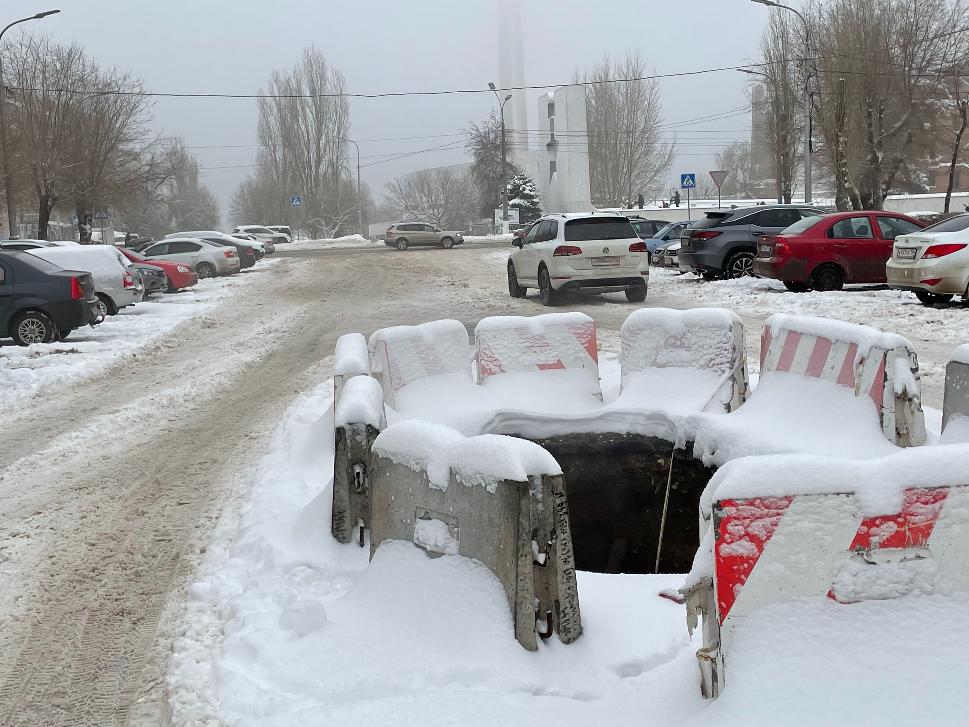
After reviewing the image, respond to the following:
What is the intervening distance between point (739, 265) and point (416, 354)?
14.9 meters

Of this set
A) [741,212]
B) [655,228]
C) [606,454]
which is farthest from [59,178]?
[606,454]

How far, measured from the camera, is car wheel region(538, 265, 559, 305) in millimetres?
18016

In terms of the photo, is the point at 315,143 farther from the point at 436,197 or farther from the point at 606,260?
the point at 606,260

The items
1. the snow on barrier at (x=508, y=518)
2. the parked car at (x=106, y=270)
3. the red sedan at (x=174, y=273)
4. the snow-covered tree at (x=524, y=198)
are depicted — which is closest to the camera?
the snow on barrier at (x=508, y=518)

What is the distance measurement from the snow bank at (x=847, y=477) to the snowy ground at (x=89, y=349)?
944 cm

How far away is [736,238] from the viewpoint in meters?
21.2

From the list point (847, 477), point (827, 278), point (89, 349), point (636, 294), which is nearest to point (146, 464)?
point (847, 477)

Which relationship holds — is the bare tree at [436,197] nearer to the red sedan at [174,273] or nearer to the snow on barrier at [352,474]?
the red sedan at [174,273]

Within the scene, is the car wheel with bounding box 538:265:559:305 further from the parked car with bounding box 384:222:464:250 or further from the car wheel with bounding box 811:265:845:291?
the parked car with bounding box 384:222:464:250

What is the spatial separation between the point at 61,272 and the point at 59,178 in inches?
946

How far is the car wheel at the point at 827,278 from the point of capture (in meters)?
17.9

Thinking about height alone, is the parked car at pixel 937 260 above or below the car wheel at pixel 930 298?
above

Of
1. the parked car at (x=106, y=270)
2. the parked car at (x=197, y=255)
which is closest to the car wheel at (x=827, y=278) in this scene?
the parked car at (x=106, y=270)

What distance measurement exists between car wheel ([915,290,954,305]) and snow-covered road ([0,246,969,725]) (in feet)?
1.61
